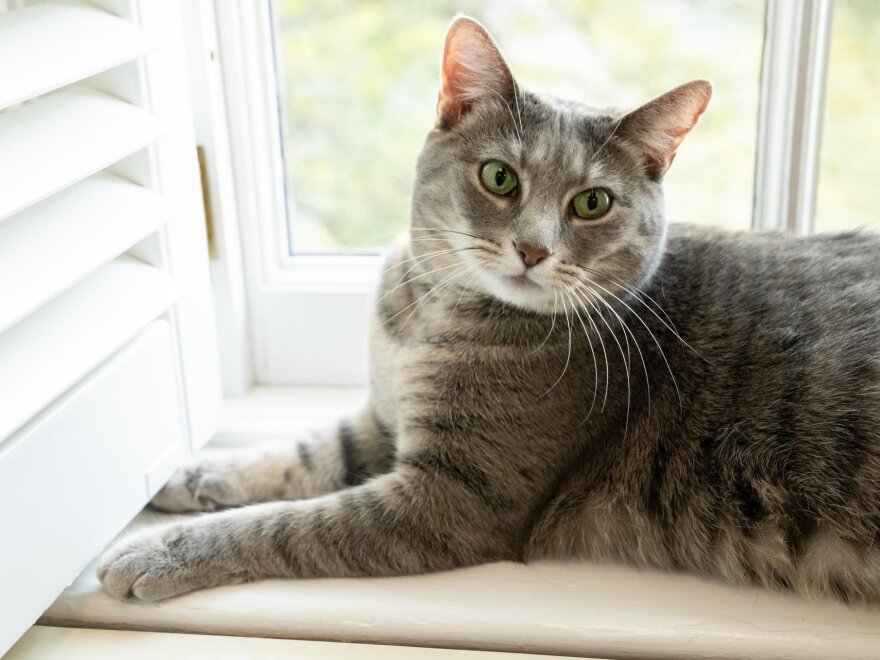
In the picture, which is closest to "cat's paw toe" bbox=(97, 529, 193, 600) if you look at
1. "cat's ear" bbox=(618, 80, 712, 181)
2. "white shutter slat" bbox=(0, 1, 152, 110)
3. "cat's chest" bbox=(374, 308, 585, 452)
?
"cat's chest" bbox=(374, 308, 585, 452)

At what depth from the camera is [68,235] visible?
986 millimetres

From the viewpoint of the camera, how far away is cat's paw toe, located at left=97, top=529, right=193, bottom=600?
43.3 inches

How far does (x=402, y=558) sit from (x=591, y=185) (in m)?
0.53

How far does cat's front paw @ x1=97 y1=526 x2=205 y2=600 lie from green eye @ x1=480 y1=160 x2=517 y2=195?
60 centimetres

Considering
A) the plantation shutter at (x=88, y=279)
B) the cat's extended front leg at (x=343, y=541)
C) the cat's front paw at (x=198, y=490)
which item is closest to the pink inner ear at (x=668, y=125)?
the cat's extended front leg at (x=343, y=541)

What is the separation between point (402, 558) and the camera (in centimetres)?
115

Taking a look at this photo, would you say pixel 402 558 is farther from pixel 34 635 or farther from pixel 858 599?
pixel 858 599

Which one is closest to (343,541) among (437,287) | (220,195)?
(437,287)

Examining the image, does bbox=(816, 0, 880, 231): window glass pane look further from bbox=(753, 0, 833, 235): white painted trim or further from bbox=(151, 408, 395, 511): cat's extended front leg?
bbox=(151, 408, 395, 511): cat's extended front leg

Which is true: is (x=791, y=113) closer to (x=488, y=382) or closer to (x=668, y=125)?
(x=668, y=125)

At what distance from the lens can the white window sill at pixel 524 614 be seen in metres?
1.05

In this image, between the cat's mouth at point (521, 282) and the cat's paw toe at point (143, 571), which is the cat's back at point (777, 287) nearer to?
the cat's mouth at point (521, 282)

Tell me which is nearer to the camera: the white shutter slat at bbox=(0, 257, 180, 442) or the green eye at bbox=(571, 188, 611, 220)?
the white shutter slat at bbox=(0, 257, 180, 442)

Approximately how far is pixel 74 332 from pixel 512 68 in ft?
2.75
